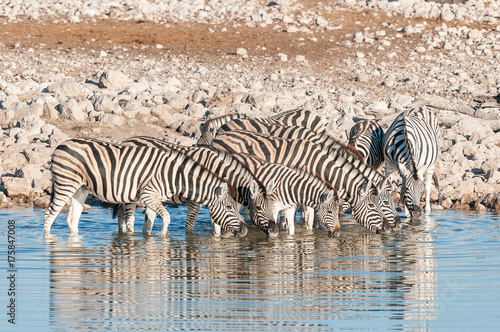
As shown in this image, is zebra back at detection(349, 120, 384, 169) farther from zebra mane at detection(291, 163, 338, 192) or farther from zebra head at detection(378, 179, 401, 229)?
zebra mane at detection(291, 163, 338, 192)

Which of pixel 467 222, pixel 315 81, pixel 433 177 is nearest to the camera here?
pixel 467 222

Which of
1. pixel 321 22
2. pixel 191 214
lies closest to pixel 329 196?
pixel 191 214

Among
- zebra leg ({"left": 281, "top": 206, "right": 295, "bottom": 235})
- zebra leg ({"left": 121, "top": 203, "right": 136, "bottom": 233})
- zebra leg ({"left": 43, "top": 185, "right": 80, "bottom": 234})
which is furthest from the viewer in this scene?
zebra leg ({"left": 121, "top": 203, "right": 136, "bottom": 233})

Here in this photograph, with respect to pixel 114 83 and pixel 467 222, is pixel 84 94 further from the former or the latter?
pixel 467 222

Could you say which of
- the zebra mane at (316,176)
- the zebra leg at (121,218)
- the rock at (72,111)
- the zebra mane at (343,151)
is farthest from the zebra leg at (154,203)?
the rock at (72,111)

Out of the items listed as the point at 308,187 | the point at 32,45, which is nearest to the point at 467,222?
the point at 308,187

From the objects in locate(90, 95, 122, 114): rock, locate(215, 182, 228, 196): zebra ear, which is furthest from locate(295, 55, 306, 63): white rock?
locate(215, 182, 228, 196): zebra ear

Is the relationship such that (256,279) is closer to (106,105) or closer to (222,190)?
(222,190)

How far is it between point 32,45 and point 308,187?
1738 centimetres

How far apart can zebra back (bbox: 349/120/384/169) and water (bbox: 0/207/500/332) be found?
202cm

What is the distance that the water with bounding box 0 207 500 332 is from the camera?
7.06 meters

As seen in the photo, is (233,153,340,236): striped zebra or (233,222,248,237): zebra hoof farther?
(233,153,340,236): striped zebra

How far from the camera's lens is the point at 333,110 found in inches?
765

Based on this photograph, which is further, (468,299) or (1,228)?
(1,228)
